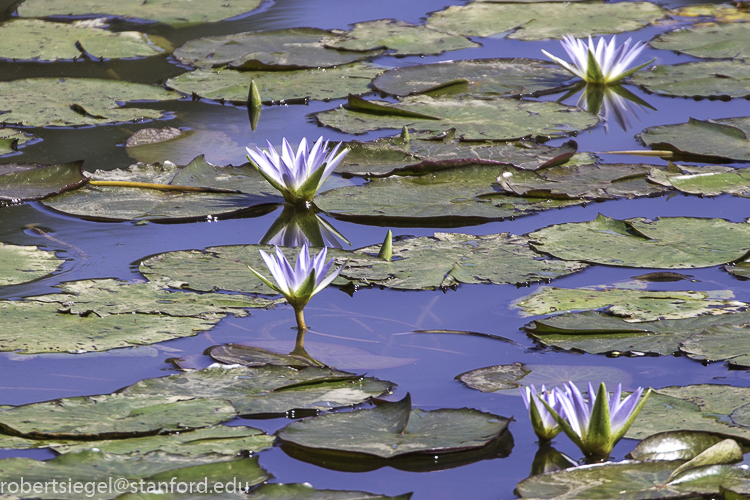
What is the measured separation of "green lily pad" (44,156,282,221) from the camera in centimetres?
314

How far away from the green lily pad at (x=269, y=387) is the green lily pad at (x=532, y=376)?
23 cm

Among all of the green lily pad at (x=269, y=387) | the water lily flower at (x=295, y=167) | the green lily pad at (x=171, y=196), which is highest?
the water lily flower at (x=295, y=167)

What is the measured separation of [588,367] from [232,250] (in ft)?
4.02

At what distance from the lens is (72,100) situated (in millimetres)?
4289

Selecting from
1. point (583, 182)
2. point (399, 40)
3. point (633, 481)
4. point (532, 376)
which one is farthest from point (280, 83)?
point (633, 481)

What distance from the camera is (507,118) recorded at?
13.0 feet

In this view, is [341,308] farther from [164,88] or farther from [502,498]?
[164,88]

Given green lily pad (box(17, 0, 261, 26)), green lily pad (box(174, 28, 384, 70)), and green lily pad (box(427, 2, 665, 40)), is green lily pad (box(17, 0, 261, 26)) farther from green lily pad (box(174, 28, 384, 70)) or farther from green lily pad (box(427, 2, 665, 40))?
green lily pad (box(427, 2, 665, 40))

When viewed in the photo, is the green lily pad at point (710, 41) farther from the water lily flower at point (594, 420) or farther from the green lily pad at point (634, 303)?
the water lily flower at point (594, 420)

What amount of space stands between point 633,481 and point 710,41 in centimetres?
409

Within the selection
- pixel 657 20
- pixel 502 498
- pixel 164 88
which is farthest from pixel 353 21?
pixel 502 498

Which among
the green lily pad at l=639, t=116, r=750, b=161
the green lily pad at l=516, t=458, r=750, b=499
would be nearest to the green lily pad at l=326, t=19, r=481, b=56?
the green lily pad at l=639, t=116, r=750, b=161

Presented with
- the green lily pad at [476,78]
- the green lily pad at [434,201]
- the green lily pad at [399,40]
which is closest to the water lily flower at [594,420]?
the green lily pad at [434,201]

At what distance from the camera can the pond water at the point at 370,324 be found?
1845 millimetres
